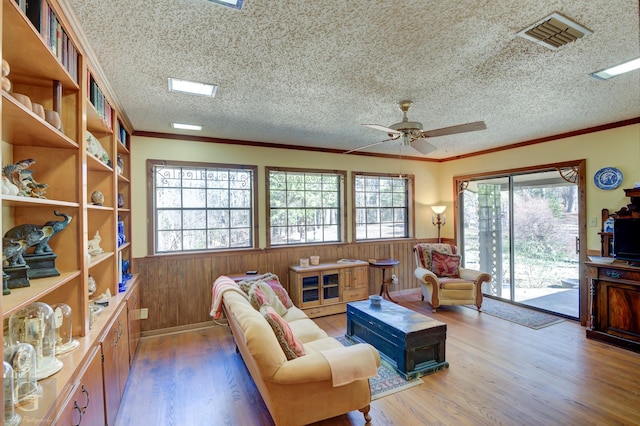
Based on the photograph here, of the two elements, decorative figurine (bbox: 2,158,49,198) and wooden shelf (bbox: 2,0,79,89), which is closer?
wooden shelf (bbox: 2,0,79,89)

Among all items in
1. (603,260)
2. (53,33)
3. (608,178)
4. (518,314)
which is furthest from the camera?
(518,314)

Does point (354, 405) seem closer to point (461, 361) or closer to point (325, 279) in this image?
point (461, 361)

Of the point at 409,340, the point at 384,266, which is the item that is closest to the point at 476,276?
the point at 384,266

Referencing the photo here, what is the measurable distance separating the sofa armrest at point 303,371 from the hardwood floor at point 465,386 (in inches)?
22.8

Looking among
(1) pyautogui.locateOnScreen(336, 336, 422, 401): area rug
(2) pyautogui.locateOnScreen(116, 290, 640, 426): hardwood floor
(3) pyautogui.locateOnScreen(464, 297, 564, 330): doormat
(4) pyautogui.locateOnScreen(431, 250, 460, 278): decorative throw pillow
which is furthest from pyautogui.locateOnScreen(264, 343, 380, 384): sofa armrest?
(4) pyautogui.locateOnScreen(431, 250, 460, 278): decorative throw pillow

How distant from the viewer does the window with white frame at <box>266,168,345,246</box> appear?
15.7ft

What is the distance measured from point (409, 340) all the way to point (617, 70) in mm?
2843

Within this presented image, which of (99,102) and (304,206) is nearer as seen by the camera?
(99,102)

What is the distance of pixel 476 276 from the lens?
15.4 feet

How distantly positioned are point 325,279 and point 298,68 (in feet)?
10.3

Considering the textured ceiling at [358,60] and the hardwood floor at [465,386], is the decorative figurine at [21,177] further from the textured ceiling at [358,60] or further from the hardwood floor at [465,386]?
the hardwood floor at [465,386]

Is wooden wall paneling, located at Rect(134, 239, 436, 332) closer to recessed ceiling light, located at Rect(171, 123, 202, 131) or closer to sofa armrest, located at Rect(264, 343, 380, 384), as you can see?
recessed ceiling light, located at Rect(171, 123, 202, 131)

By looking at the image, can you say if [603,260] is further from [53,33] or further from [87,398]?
[53,33]

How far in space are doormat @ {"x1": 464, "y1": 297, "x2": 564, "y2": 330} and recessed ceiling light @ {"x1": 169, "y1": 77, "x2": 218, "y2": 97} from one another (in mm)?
4746
